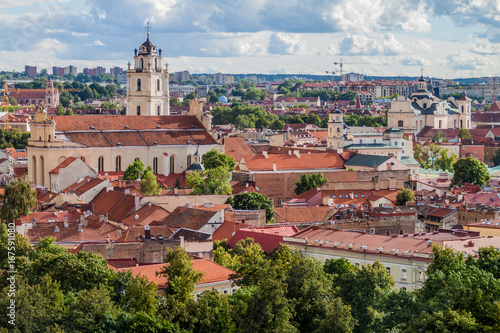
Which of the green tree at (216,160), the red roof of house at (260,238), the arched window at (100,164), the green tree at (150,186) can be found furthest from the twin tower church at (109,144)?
the red roof of house at (260,238)

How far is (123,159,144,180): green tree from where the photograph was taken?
248 feet

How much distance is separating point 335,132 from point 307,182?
74.2 feet

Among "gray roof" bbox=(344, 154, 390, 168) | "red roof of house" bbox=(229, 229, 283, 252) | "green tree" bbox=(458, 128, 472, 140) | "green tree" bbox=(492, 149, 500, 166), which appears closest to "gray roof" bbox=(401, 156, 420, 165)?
"gray roof" bbox=(344, 154, 390, 168)

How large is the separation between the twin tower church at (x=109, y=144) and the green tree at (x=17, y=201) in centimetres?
1752

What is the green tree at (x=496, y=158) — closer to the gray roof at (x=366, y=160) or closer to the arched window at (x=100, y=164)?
the gray roof at (x=366, y=160)

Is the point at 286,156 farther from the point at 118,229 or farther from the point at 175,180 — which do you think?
the point at 118,229

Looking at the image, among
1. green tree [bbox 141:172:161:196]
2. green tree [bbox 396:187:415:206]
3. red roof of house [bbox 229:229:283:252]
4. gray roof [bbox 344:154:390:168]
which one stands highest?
gray roof [bbox 344:154:390:168]

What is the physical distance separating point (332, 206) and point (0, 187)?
24.3 metres

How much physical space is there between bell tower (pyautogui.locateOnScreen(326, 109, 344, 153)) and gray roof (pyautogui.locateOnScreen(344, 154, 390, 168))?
34.3 ft

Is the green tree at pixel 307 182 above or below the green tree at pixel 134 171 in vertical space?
below

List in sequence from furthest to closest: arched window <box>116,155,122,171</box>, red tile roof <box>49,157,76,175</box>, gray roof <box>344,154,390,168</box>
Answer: gray roof <box>344,154,390,168</box> < arched window <box>116,155,122,171</box> < red tile roof <box>49,157,76,175</box>

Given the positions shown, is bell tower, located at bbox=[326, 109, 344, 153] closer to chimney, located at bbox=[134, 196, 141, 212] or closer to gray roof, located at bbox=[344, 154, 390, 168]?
gray roof, located at bbox=[344, 154, 390, 168]

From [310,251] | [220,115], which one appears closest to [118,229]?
[310,251]

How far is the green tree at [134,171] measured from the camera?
75.6 m
